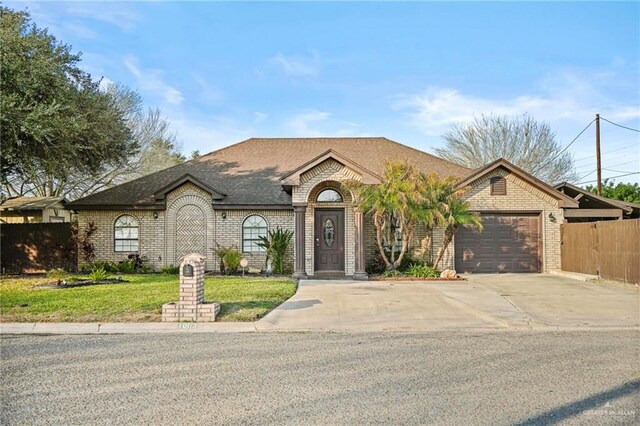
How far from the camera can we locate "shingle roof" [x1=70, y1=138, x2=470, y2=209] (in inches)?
769

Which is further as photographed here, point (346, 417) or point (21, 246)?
point (21, 246)

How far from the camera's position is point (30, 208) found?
24125 mm

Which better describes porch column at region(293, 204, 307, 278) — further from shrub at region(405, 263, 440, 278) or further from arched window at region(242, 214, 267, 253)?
shrub at region(405, 263, 440, 278)

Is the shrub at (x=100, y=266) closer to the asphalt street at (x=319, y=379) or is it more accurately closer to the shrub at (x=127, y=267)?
the shrub at (x=127, y=267)

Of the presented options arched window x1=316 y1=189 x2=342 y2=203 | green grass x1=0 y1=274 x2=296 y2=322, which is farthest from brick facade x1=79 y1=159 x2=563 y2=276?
green grass x1=0 y1=274 x2=296 y2=322

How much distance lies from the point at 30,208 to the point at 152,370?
21.3 m

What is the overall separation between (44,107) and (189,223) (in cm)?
668

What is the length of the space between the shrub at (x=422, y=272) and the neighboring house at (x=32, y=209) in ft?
53.4

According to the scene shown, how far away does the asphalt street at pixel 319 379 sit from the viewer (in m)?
4.74

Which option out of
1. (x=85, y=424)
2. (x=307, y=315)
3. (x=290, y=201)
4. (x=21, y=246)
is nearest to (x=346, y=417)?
(x=85, y=424)

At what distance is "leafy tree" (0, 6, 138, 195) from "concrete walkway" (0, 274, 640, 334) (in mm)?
7020

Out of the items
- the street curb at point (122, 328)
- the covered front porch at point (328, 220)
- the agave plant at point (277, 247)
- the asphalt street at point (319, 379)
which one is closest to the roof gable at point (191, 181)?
the agave plant at point (277, 247)

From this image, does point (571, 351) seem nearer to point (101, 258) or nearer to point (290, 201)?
point (290, 201)

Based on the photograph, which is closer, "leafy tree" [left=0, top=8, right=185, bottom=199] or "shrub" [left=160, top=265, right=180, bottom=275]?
"leafy tree" [left=0, top=8, right=185, bottom=199]
